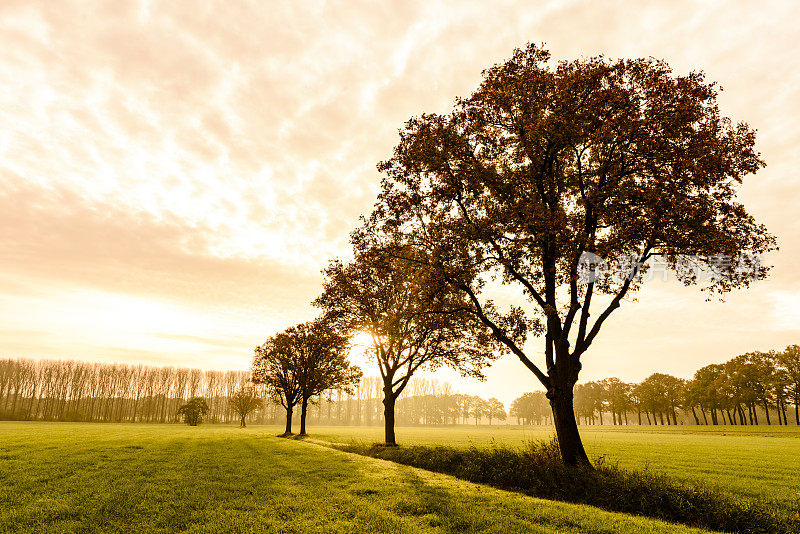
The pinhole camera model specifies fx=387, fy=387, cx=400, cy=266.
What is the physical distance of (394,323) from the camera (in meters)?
29.0

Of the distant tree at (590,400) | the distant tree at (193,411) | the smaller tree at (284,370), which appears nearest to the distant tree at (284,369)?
the smaller tree at (284,370)

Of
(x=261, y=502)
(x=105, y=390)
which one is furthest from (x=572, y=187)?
(x=105, y=390)

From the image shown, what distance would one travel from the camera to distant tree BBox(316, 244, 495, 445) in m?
27.0

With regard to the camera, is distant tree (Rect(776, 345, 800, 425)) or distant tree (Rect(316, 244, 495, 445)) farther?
distant tree (Rect(776, 345, 800, 425))

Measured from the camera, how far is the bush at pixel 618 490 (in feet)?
37.9

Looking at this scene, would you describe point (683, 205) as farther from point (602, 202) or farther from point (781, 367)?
point (781, 367)

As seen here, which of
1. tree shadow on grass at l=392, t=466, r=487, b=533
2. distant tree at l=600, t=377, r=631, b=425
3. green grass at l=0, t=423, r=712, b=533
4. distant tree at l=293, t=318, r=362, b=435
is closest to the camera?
green grass at l=0, t=423, r=712, b=533

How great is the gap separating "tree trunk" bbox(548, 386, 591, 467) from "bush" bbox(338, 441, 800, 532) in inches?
23.7

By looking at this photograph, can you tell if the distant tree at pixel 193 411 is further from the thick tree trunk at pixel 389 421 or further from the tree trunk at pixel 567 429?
the tree trunk at pixel 567 429

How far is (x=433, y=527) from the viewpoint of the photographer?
33.1 feet

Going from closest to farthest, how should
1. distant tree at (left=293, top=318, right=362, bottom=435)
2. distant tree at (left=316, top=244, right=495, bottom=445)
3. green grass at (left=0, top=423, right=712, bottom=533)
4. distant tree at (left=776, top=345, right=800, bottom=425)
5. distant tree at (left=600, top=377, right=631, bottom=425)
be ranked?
green grass at (left=0, top=423, right=712, bottom=533) < distant tree at (left=316, top=244, right=495, bottom=445) < distant tree at (left=293, top=318, right=362, bottom=435) < distant tree at (left=776, top=345, right=800, bottom=425) < distant tree at (left=600, top=377, right=631, bottom=425)

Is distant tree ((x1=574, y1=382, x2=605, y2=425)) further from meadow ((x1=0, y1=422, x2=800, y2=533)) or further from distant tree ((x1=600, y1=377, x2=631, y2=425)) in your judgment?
meadow ((x1=0, y1=422, x2=800, y2=533))

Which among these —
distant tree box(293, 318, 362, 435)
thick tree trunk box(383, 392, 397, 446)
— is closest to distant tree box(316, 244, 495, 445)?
thick tree trunk box(383, 392, 397, 446)

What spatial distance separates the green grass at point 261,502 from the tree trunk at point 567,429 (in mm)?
4693
